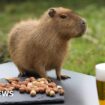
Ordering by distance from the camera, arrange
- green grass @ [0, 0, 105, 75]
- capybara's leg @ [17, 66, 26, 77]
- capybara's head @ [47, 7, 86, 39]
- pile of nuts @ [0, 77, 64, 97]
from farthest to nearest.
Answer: green grass @ [0, 0, 105, 75] → capybara's leg @ [17, 66, 26, 77] → capybara's head @ [47, 7, 86, 39] → pile of nuts @ [0, 77, 64, 97]

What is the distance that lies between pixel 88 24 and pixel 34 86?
5.27m

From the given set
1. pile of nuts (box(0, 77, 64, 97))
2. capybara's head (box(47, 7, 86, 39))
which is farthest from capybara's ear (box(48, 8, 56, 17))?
pile of nuts (box(0, 77, 64, 97))

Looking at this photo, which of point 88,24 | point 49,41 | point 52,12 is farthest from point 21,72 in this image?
point 88,24

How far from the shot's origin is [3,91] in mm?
4191

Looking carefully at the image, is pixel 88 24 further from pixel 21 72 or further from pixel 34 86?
pixel 34 86

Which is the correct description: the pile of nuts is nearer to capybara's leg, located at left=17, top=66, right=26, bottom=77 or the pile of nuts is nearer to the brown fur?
the brown fur

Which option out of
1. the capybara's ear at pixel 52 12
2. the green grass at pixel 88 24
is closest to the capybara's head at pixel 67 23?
the capybara's ear at pixel 52 12

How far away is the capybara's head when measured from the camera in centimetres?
452

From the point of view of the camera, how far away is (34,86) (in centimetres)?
422

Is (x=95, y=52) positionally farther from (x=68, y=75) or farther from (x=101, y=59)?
(x=68, y=75)

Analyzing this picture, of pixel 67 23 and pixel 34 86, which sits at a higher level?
pixel 67 23

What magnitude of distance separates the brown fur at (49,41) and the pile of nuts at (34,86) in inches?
9.5

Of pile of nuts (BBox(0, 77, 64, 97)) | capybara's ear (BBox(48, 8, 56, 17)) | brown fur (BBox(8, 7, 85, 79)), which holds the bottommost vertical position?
pile of nuts (BBox(0, 77, 64, 97))

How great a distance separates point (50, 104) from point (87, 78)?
83 centimetres
